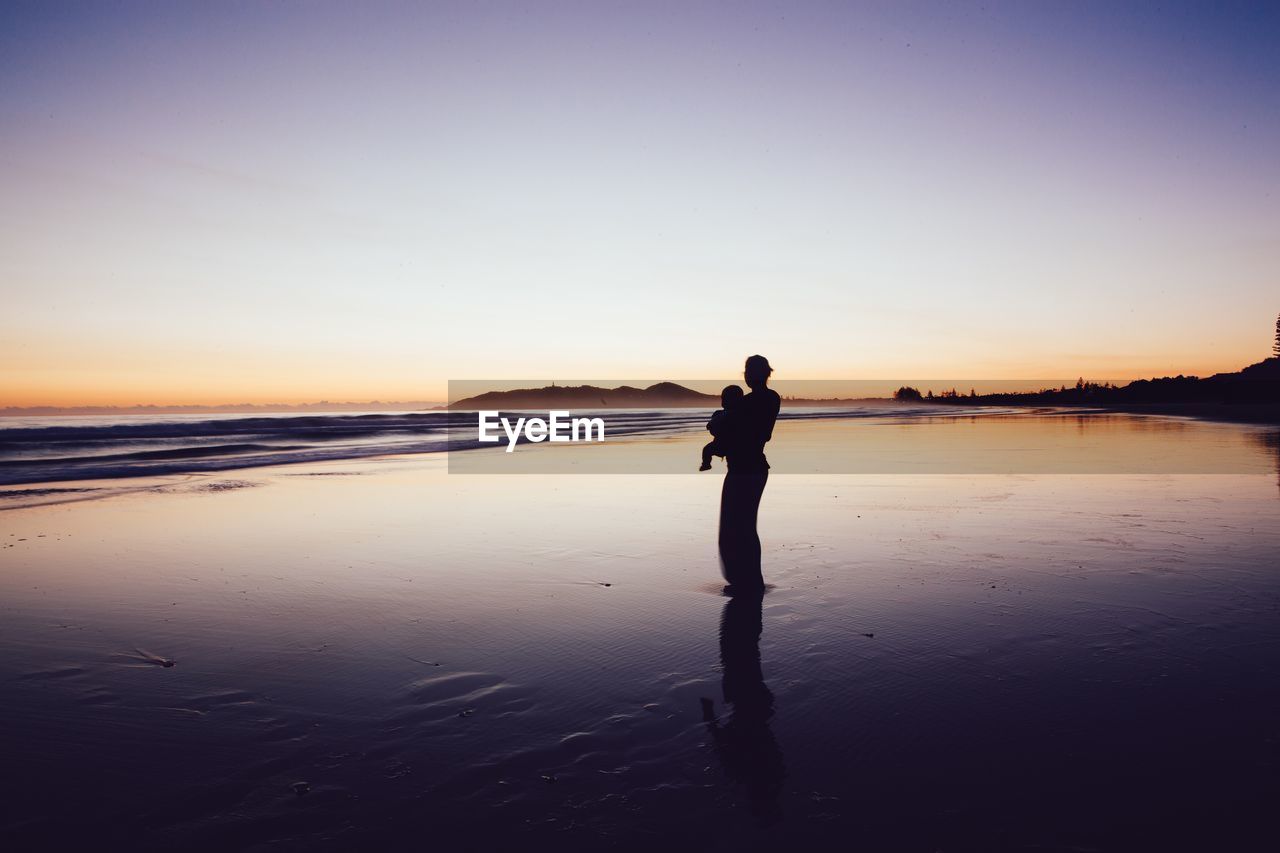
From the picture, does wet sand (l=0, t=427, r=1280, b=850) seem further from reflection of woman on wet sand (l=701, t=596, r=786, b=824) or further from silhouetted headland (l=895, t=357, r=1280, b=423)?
silhouetted headland (l=895, t=357, r=1280, b=423)

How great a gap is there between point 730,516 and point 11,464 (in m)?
24.0

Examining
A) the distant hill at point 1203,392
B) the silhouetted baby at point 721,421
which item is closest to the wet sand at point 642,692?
the silhouetted baby at point 721,421

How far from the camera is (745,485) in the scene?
22.8ft

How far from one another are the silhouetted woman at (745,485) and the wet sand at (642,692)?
46cm

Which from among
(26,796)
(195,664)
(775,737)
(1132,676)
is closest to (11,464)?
(195,664)

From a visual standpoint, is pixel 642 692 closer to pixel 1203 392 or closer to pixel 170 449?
pixel 170 449

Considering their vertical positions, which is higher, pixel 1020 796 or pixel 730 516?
pixel 730 516

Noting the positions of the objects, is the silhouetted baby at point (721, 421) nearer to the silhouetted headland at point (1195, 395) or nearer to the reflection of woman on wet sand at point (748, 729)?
the reflection of woman on wet sand at point (748, 729)

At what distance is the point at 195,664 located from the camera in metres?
5.07

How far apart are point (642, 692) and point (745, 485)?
282cm

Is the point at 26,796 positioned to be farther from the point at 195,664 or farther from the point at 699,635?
the point at 699,635

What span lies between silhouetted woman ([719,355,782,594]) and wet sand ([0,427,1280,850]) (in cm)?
46

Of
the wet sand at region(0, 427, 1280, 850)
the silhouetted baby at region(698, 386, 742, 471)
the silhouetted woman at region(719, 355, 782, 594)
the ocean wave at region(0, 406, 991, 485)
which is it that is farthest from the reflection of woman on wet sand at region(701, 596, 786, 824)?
the ocean wave at region(0, 406, 991, 485)

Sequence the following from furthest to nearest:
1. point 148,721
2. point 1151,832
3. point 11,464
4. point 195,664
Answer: point 11,464 < point 195,664 < point 148,721 < point 1151,832
